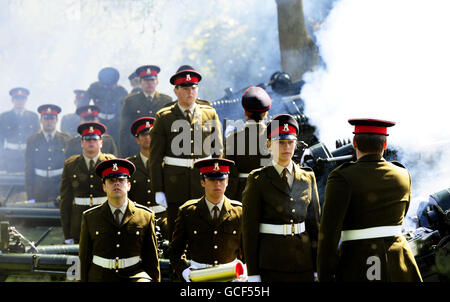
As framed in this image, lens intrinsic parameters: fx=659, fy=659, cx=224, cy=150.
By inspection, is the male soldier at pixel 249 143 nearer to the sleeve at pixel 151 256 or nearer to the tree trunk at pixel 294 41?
the sleeve at pixel 151 256

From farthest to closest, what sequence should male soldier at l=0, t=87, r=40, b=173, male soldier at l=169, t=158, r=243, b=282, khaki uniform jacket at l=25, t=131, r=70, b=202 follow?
male soldier at l=0, t=87, r=40, b=173
khaki uniform jacket at l=25, t=131, r=70, b=202
male soldier at l=169, t=158, r=243, b=282

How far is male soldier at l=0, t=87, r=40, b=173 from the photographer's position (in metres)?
14.4

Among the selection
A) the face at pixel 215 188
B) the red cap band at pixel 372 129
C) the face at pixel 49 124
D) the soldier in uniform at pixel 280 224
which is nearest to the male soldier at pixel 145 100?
the face at pixel 49 124

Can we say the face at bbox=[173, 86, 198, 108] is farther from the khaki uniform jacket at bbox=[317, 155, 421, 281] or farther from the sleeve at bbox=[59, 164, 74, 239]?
the khaki uniform jacket at bbox=[317, 155, 421, 281]

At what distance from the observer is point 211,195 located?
19.3ft

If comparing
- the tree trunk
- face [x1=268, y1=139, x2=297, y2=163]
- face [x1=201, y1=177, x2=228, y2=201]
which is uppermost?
the tree trunk

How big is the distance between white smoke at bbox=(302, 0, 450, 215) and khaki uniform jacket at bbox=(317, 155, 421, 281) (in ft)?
11.7

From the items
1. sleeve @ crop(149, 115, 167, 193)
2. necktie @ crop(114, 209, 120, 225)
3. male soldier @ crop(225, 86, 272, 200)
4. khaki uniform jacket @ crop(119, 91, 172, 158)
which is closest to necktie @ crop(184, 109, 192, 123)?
sleeve @ crop(149, 115, 167, 193)

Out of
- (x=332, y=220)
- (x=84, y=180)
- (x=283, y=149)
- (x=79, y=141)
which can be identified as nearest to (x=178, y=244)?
(x=283, y=149)

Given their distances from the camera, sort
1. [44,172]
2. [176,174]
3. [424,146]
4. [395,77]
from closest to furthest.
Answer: [176,174] < [424,146] < [395,77] < [44,172]

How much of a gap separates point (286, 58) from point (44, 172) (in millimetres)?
6918

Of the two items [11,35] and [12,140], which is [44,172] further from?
[11,35]

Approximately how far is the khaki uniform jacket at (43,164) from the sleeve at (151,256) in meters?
6.59
